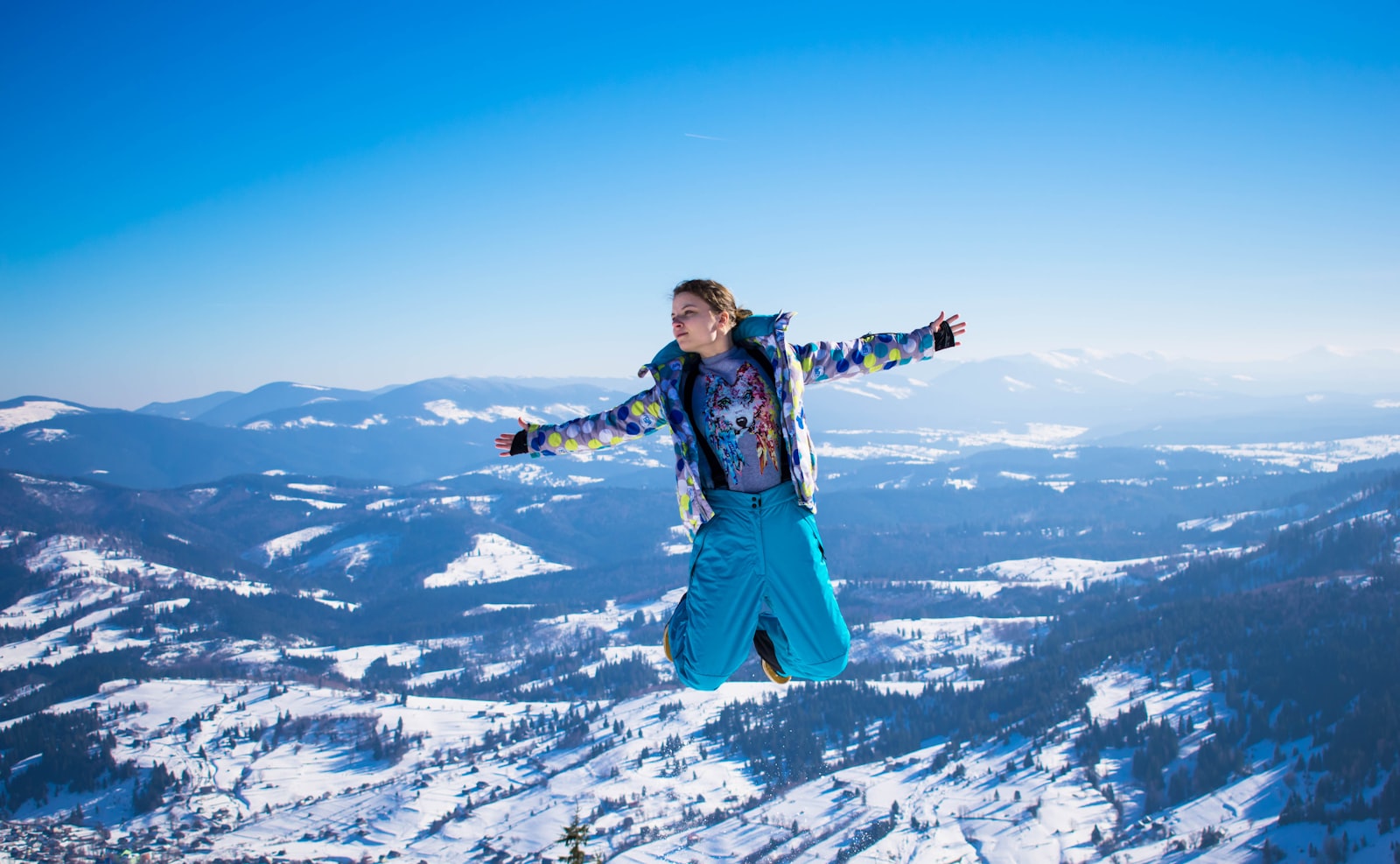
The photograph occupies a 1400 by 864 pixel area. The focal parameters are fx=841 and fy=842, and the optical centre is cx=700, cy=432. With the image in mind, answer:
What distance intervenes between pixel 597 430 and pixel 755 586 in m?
1.71

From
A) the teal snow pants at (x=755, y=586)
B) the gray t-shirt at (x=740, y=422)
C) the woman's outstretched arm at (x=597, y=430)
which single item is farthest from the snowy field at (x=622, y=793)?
the gray t-shirt at (x=740, y=422)

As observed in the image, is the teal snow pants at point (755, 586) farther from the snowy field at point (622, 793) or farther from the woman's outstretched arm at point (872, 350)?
the snowy field at point (622, 793)

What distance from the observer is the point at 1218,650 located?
16062 cm

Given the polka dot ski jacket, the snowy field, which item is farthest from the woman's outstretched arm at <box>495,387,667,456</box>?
the snowy field

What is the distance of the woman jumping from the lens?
6.27 metres

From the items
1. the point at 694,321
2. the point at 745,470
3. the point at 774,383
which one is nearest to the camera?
the point at 694,321

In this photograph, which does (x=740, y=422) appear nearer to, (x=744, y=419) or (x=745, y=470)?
(x=744, y=419)

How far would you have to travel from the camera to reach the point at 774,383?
6.36 m

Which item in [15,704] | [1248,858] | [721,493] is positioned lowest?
[1248,858]

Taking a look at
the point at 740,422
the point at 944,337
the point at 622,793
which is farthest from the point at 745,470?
the point at 622,793

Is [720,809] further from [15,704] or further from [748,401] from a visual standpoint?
[15,704]

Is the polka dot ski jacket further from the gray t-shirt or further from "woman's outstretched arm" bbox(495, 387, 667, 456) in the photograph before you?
the gray t-shirt

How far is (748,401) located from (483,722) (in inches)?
6917

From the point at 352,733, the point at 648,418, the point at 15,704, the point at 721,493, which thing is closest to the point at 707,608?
the point at 721,493
